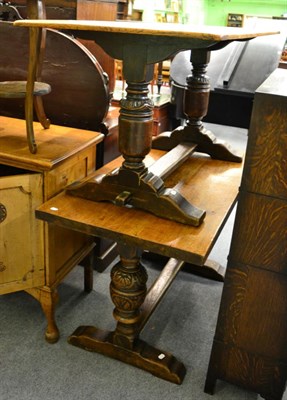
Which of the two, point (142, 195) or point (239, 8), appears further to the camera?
point (239, 8)

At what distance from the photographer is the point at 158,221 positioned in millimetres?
1445

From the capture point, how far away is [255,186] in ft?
4.21

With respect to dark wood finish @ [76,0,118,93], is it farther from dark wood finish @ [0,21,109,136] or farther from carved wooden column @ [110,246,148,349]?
carved wooden column @ [110,246,148,349]

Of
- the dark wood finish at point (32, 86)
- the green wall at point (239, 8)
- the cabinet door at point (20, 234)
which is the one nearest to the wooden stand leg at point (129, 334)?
the cabinet door at point (20, 234)

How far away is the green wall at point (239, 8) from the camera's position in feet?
24.1

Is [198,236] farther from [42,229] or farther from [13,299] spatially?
[13,299]

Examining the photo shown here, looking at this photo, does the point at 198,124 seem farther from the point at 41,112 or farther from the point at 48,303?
the point at 48,303

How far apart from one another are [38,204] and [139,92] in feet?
1.94

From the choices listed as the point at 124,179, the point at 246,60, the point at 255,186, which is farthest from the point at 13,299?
the point at 246,60

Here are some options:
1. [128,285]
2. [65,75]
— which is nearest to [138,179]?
[128,285]

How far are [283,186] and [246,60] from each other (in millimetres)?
2646

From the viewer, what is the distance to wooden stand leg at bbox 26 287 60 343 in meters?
1.78

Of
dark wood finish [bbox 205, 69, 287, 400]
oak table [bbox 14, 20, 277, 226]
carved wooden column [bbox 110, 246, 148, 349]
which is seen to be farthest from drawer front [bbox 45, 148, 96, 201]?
dark wood finish [bbox 205, 69, 287, 400]

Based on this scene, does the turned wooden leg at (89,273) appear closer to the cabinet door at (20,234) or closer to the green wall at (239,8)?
the cabinet door at (20,234)
